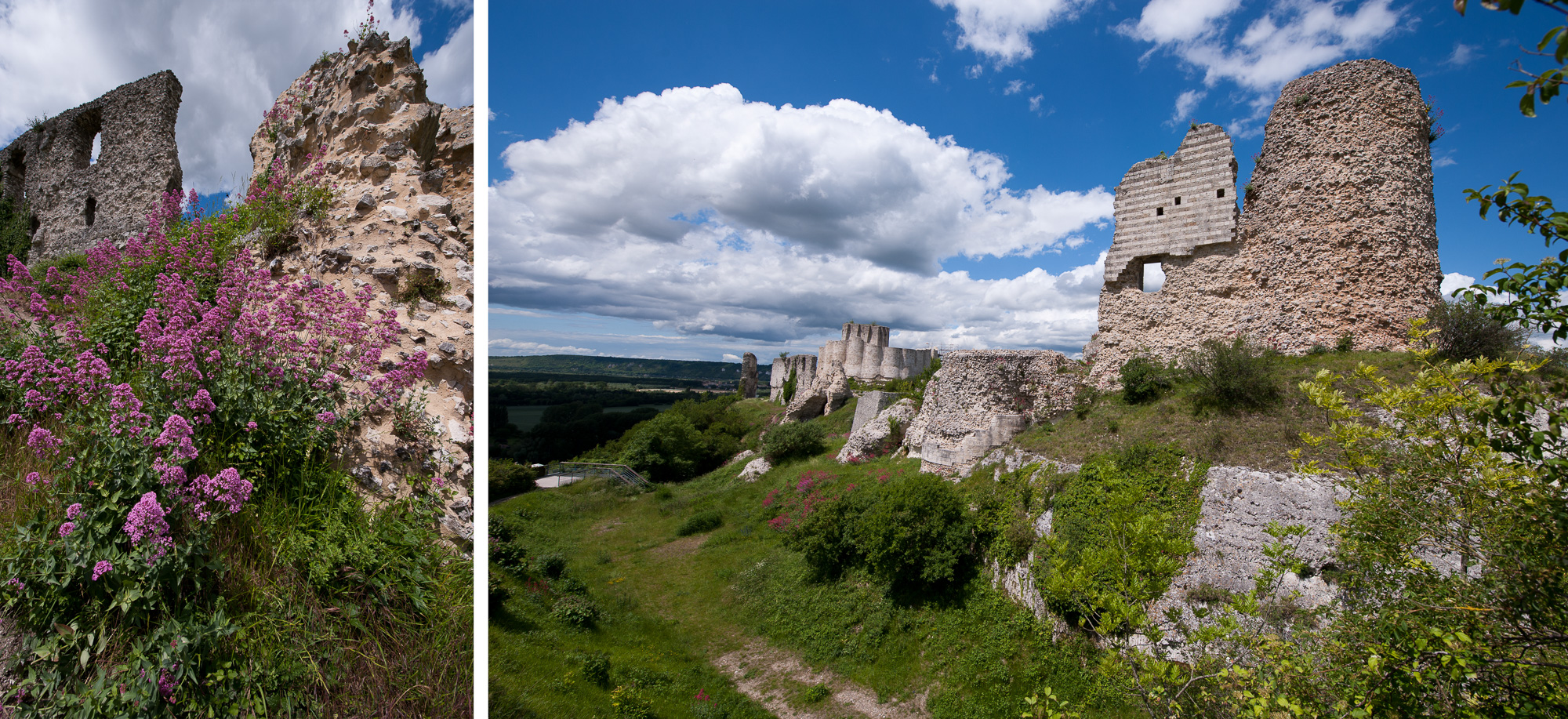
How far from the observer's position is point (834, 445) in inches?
926

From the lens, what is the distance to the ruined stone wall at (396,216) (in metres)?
3.70

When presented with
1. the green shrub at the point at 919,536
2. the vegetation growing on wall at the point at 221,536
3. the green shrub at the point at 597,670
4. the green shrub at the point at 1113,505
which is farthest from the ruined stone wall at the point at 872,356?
the vegetation growing on wall at the point at 221,536

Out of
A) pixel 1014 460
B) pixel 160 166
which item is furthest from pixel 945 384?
pixel 160 166

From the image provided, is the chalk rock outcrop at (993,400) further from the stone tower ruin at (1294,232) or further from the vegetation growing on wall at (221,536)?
the vegetation growing on wall at (221,536)

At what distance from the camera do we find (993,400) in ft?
50.2

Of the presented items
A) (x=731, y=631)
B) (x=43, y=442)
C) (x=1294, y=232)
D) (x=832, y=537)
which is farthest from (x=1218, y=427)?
(x=43, y=442)

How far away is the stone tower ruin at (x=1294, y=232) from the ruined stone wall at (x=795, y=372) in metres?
19.6

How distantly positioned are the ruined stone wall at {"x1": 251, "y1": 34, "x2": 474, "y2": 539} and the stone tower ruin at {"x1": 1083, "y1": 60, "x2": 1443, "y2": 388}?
48.1ft

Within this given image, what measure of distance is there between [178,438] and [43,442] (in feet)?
3.30

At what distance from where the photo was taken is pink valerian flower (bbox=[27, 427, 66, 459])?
2.67 meters

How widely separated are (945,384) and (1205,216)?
23.4ft

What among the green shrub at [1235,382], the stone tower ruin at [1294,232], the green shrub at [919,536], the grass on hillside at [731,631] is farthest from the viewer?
the stone tower ruin at [1294,232]

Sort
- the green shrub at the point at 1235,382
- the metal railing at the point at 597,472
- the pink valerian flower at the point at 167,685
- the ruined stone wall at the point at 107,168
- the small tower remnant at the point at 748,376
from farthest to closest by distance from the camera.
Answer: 1. the small tower remnant at the point at 748,376
2. the metal railing at the point at 597,472
3. the ruined stone wall at the point at 107,168
4. the green shrub at the point at 1235,382
5. the pink valerian flower at the point at 167,685

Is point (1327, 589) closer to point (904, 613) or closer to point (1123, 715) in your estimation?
point (1123, 715)
